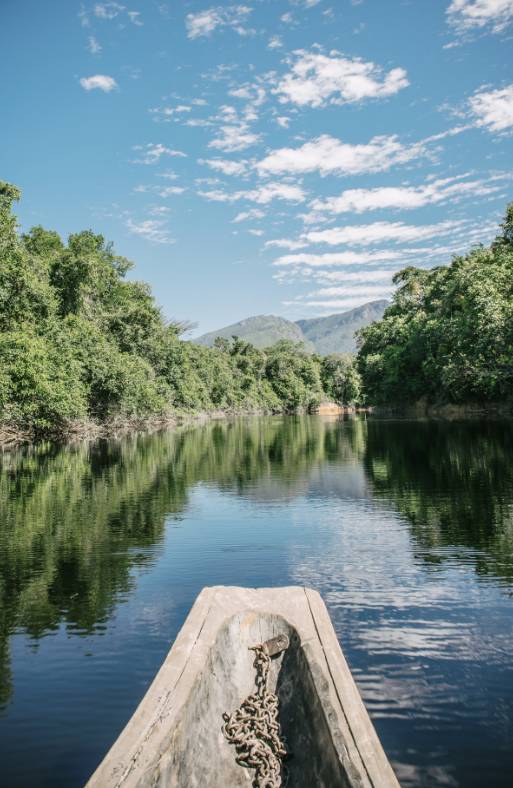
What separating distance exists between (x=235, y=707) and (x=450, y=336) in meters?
47.1

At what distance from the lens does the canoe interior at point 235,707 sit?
12.0 feet

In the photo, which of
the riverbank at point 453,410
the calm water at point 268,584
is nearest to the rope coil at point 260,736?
the calm water at point 268,584

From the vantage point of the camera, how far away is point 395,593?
8352mm

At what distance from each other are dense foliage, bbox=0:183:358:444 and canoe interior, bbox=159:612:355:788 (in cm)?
2345

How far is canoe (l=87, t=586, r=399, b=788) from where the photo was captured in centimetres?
334

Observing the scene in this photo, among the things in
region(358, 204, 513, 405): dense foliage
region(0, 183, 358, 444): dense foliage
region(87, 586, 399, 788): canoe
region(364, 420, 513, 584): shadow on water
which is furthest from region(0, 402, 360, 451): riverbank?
region(87, 586, 399, 788): canoe

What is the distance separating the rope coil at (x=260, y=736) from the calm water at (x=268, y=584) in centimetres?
100

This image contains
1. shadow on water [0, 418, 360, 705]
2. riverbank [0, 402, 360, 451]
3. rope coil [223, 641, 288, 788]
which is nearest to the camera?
rope coil [223, 641, 288, 788]

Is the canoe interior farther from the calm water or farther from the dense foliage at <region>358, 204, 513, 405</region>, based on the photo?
the dense foliage at <region>358, 204, 513, 405</region>

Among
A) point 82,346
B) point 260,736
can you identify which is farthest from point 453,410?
point 260,736

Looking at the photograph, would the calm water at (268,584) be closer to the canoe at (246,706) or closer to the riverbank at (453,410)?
the canoe at (246,706)

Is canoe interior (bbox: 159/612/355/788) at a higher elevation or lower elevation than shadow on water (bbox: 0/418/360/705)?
higher

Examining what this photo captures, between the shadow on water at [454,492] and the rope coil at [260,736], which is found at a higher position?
the rope coil at [260,736]

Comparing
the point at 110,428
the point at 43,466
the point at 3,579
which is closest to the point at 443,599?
the point at 3,579
